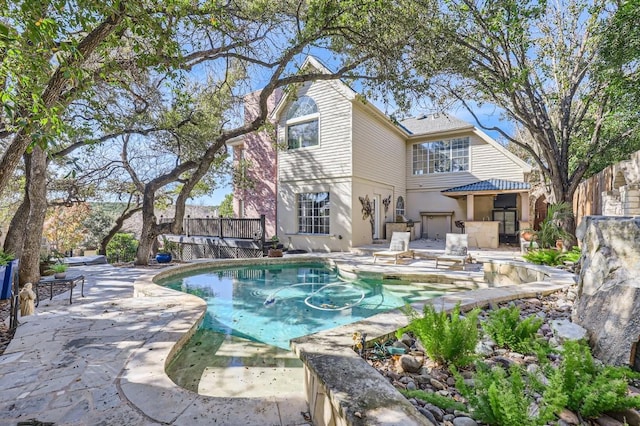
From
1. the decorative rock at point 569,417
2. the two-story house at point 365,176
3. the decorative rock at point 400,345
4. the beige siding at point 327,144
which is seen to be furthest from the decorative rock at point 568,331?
the beige siding at point 327,144

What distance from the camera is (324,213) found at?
40.6 ft

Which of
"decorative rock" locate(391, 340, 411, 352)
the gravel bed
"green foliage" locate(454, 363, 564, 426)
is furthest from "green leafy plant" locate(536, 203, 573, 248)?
"green foliage" locate(454, 363, 564, 426)

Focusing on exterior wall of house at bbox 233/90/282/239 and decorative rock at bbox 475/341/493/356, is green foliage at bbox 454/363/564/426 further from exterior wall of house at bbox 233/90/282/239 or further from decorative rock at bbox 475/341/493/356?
exterior wall of house at bbox 233/90/282/239

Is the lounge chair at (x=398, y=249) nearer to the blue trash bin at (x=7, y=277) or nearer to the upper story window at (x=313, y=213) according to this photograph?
the upper story window at (x=313, y=213)

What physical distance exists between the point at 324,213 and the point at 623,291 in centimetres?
1029

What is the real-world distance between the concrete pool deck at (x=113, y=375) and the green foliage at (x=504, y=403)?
111 cm

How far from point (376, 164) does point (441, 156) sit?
13.7ft

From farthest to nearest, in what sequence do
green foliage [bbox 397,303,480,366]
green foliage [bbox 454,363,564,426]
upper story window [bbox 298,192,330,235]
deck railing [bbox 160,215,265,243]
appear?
upper story window [bbox 298,192,330,235]
deck railing [bbox 160,215,265,243]
green foliage [bbox 397,303,480,366]
green foliage [bbox 454,363,564,426]

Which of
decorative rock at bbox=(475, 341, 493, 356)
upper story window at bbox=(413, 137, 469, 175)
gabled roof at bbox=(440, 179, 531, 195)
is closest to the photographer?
decorative rock at bbox=(475, 341, 493, 356)

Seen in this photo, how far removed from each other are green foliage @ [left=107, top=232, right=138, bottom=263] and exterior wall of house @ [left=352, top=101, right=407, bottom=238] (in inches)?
514

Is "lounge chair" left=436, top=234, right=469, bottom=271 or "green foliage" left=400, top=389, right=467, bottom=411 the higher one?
"lounge chair" left=436, top=234, right=469, bottom=271

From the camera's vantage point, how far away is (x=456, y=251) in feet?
27.6

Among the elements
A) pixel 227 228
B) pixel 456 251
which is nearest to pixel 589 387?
pixel 456 251

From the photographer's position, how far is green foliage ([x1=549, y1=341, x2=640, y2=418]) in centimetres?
165
